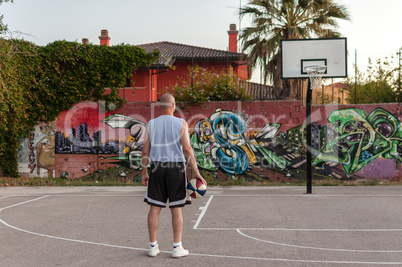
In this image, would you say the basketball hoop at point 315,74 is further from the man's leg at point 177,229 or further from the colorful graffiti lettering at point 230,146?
the man's leg at point 177,229

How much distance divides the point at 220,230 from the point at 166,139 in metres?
2.49

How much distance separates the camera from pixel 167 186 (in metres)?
5.79

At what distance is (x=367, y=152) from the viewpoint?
51.7 ft

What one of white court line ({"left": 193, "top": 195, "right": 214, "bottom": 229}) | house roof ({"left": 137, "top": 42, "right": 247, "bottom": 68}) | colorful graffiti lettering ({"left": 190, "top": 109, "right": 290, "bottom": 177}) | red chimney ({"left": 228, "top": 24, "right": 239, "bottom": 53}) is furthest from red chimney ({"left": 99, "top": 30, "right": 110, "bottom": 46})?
white court line ({"left": 193, "top": 195, "right": 214, "bottom": 229})

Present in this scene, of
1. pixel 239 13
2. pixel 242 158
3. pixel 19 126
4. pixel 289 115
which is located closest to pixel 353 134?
pixel 289 115

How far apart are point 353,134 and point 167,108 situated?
11.3 metres

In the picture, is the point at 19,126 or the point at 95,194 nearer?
the point at 95,194

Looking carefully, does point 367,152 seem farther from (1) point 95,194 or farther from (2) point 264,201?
(1) point 95,194

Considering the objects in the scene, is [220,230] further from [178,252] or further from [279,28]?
[279,28]

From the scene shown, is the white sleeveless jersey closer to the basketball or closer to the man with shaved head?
the man with shaved head

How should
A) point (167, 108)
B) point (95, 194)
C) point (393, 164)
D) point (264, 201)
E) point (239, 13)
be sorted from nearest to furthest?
point (167, 108), point (264, 201), point (95, 194), point (393, 164), point (239, 13)

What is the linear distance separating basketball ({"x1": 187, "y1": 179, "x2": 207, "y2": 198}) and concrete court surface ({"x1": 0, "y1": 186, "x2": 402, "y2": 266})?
2.50 ft

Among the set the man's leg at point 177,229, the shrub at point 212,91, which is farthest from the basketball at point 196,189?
the shrub at point 212,91

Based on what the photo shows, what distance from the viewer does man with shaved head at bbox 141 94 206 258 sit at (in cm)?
574
